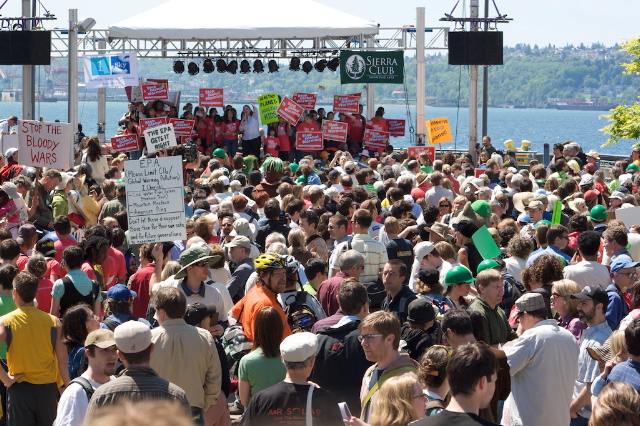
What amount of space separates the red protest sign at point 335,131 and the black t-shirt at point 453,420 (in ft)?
63.4

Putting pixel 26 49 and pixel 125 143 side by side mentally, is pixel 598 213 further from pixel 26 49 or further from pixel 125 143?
pixel 26 49

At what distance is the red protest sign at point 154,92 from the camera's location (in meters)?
25.6

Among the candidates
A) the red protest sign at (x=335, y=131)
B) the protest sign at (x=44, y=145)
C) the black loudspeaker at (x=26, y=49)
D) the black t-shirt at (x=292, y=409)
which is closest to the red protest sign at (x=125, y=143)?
the red protest sign at (x=335, y=131)

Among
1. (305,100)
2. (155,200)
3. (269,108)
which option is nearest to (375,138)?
(305,100)

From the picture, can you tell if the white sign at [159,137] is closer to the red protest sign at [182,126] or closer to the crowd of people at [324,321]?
the crowd of people at [324,321]

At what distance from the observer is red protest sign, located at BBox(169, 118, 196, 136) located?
78.3 ft

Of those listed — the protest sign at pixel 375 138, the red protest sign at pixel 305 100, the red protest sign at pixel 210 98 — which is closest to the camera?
the protest sign at pixel 375 138

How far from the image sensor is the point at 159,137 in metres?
13.5

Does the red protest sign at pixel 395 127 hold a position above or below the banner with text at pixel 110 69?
below

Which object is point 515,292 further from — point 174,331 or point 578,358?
point 174,331

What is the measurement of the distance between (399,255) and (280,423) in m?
4.57

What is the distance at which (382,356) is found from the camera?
19.0 feet

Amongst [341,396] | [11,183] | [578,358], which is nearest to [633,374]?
[578,358]

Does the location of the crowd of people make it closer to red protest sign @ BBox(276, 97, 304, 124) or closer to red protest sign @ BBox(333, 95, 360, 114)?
red protest sign @ BBox(276, 97, 304, 124)
